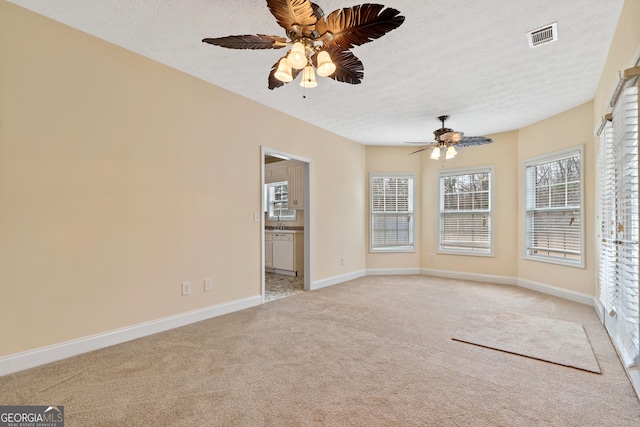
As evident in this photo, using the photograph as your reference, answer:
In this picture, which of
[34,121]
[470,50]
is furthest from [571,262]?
[34,121]

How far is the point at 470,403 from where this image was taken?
1914mm

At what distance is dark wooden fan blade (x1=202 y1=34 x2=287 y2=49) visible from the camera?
1.96 meters

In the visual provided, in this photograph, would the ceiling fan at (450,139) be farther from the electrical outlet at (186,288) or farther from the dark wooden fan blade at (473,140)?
the electrical outlet at (186,288)

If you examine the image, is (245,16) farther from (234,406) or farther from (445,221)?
(445,221)

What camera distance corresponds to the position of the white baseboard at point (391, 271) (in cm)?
631

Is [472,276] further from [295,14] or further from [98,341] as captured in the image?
[98,341]

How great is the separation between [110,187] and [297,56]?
6.88ft

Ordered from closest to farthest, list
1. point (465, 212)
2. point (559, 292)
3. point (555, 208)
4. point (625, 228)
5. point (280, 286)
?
point (625, 228)
point (559, 292)
point (555, 208)
point (280, 286)
point (465, 212)

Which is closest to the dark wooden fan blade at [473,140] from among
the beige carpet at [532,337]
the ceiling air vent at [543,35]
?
the ceiling air vent at [543,35]

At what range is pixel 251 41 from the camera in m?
2.01

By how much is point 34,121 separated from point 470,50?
146 inches

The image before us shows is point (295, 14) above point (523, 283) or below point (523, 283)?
above

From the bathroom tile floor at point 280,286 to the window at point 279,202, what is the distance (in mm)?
1342

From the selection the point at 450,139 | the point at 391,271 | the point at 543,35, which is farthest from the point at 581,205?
the point at 391,271
